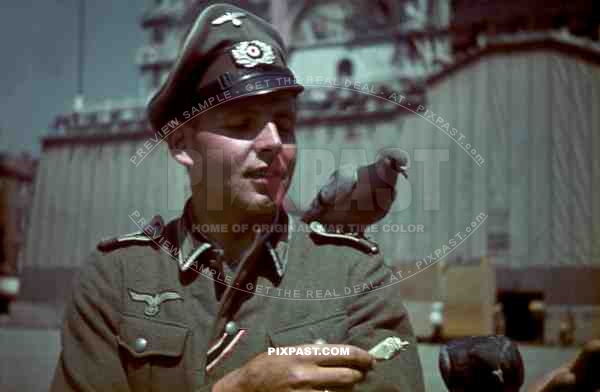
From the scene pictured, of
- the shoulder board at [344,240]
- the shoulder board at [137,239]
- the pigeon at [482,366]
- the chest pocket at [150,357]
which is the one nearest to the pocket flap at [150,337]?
the chest pocket at [150,357]

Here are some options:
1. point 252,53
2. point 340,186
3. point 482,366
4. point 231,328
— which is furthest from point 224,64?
point 482,366

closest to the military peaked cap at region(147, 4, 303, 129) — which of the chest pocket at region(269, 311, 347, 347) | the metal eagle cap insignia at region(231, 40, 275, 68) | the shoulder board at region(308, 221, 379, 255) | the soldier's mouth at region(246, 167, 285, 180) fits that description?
the metal eagle cap insignia at region(231, 40, 275, 68)

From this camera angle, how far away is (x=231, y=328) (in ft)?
2.76

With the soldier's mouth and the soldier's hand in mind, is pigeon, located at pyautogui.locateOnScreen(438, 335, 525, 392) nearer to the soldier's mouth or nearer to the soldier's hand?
the soldier's hand

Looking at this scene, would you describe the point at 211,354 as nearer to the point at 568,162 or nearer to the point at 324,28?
the point at 568,162

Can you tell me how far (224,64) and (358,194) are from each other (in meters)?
0.29

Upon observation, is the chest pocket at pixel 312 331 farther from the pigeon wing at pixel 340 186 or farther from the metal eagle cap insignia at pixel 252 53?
the metal eagle cap insignia at pixel 252 53

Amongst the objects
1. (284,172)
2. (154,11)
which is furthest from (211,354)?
(154,11)

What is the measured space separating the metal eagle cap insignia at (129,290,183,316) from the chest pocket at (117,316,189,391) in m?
0.02

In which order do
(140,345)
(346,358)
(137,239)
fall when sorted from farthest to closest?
(137,239) → (140,345) → (346,358)

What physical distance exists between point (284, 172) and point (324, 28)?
8534 millimetres

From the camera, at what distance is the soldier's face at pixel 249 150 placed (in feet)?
2.69

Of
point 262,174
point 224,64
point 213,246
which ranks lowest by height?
point 213,246

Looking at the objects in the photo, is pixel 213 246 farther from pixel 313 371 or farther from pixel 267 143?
pixel 313 371
